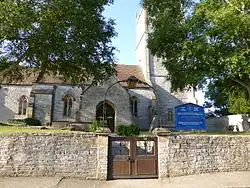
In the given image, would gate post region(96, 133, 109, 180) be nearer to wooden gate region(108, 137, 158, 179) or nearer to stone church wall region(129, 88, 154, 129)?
wooden gate region(108, 137, 158, 179)

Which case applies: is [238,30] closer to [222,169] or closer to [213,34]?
[213,34]

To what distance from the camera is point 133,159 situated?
1052 centimetres

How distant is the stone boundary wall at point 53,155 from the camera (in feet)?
32.4

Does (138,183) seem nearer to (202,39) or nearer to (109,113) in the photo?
(202,39)

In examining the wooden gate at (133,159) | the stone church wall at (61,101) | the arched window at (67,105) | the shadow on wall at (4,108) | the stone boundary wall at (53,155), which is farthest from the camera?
the shadow on wall at (4,108)

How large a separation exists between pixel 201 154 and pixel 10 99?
92.1ft

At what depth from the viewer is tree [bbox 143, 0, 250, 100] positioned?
14422 millimetres

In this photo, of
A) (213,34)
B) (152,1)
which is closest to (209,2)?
(213,34)

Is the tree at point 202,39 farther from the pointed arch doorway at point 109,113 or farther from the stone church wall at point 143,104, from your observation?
the stone church wall at point 143,104

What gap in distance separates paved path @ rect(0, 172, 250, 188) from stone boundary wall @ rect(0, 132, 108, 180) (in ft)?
1.15

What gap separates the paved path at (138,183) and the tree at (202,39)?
6.92 m

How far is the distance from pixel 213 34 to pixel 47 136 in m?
11.9

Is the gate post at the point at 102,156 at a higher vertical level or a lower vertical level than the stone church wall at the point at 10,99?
lower

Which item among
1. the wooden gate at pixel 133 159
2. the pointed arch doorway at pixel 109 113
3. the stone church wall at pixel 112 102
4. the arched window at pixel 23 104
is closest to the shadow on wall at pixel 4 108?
the arched window at pixel 23 104
